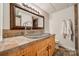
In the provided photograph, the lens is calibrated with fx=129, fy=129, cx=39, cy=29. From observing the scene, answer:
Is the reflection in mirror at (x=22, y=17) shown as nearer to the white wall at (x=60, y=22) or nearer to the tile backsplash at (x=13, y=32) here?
the tile backsplash at (x=13, y=32)

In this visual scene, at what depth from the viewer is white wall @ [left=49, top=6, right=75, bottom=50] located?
4.89 ft

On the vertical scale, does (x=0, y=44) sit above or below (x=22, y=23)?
below

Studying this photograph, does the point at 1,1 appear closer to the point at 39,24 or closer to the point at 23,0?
the point at 23,0

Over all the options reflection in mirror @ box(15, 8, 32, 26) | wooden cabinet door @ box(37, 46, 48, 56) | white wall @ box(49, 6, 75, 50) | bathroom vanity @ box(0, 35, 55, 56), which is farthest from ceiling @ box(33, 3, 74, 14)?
wooden cabinet door @ box(37, 46, 48, 56)

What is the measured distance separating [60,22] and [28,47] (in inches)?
19.1

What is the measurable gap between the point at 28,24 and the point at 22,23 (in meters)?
0.07

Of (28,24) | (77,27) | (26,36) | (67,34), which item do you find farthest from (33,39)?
(77,27)

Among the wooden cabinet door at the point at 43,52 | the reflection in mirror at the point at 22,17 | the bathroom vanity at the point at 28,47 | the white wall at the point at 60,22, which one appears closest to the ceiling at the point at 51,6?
the white wall at the point at 60,22

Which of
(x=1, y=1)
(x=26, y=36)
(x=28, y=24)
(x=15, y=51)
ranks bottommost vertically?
Result: (x=15, y=51)

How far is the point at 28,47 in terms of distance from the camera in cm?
133

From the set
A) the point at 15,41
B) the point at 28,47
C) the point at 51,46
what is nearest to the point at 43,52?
the point at 51,46

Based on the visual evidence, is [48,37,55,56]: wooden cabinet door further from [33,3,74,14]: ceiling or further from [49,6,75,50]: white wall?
[33,3,74,14]: ceiling

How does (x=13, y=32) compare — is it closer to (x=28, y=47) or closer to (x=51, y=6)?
(x=28, y=47)

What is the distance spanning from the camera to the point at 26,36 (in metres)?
1.48
